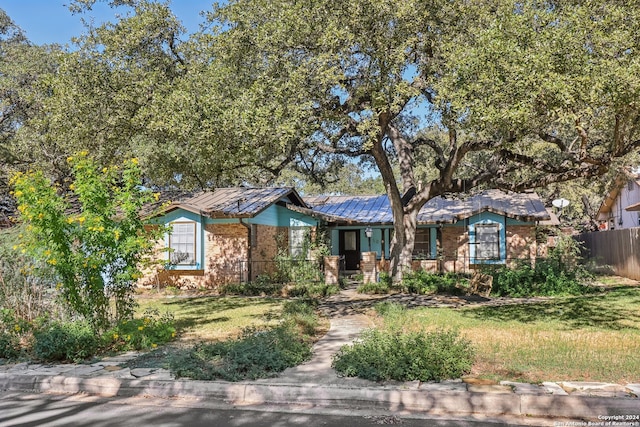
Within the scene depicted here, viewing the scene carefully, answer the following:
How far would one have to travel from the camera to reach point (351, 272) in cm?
2336

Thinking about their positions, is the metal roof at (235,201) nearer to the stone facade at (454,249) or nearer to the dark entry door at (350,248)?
the dark entry door at (350,248)

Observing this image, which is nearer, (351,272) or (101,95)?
(101,95)

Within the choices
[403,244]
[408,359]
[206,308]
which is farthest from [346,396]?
[403,244]

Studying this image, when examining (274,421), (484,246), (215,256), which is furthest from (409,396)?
(484,246)

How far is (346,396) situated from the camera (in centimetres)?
573

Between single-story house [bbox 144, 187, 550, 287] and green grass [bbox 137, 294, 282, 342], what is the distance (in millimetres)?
1450

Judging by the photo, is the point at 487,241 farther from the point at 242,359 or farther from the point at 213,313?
the point at 242,359

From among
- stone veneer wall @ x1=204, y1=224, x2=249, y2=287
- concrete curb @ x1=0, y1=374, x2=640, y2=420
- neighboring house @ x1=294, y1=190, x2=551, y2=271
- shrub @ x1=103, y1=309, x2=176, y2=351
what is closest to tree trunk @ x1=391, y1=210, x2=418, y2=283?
neighboring house @ x1=294, y1=190, x2=551, y2=271

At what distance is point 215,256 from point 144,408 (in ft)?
41.9

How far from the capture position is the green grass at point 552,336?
251 inches

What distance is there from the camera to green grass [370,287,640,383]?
6.37m

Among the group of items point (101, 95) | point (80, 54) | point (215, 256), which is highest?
point (80, 54)

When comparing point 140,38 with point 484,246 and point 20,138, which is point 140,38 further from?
point 484,246

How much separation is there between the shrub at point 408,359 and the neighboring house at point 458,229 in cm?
1347
